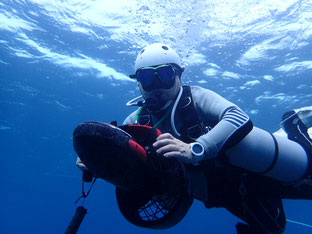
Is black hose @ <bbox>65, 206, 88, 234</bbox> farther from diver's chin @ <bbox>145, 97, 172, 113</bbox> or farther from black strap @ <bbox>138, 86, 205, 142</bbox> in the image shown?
diver's chin @ <bbox>145, 97, 172, 113</bbox>

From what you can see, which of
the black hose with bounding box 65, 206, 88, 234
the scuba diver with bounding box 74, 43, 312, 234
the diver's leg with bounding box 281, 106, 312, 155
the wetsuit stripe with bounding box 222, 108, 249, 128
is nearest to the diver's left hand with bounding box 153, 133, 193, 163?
the scuba diver with bounding box 74, 43, 312, 234

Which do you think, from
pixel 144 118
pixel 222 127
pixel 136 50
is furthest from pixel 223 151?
pixel 136 50

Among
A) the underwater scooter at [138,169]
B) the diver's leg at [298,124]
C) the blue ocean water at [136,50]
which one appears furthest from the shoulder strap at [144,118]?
the blue ocean water at [136,50]

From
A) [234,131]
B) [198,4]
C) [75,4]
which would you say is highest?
[198,4]

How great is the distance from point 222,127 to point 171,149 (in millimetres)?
731

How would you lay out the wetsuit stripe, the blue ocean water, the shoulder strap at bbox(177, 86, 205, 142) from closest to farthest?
the wetsuit stripe
the shoulder strap at bbox(177, 86, 205, 142)
the blue ocean water

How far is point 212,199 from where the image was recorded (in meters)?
3.30

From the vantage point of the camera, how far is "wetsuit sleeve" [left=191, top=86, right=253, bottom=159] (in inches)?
87.7

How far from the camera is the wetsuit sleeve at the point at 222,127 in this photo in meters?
2.23

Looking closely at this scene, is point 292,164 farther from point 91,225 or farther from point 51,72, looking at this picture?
point 91,225

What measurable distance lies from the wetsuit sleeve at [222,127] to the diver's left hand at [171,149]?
224mm

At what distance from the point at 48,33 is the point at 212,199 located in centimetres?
1553

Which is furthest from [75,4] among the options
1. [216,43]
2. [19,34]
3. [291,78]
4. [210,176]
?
[291,78]

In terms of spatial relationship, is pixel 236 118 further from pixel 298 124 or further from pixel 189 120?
pixel 298 124
